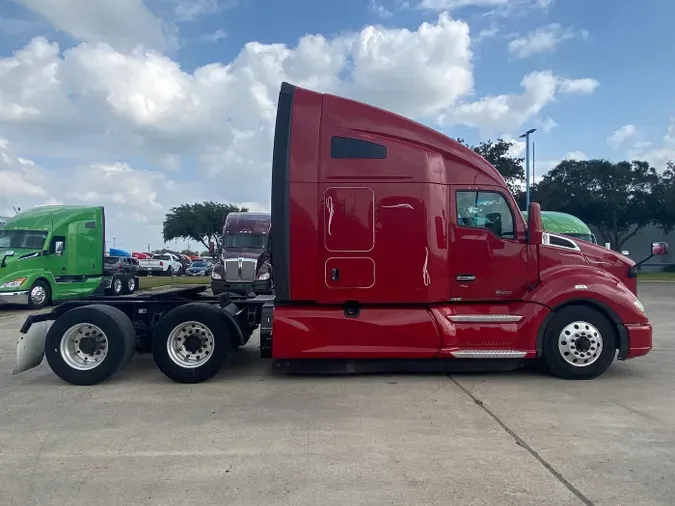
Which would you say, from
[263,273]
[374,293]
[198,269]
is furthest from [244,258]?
[198,269]

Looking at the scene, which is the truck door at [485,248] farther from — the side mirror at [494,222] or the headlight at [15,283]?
the headlight at [15,283]

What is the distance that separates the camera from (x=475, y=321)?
7.45 meters

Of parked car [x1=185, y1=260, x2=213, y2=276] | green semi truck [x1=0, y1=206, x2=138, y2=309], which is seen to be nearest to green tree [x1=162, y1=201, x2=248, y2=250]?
parked car [x1=185, y1=260, x2=213, y2=276]

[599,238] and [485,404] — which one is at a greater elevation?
[599,238]

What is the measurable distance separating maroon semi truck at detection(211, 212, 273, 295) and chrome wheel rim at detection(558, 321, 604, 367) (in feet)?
39.0

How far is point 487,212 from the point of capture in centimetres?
775

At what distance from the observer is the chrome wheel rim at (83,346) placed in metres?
7.50

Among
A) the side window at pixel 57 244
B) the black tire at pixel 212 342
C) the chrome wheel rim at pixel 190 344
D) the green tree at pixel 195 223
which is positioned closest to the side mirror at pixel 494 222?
the black tire at pixel 212 342

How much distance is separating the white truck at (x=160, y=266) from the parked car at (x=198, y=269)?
977 mm

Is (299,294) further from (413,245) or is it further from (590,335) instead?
(590,335)

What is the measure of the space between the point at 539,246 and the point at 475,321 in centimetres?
139

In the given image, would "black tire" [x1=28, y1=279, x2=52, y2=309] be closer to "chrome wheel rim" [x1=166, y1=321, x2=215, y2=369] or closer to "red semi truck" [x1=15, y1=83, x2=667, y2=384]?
"red semi truck" [x1=15, y1=83, x2=667, y2=384]

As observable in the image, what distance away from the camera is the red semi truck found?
7.38 meters

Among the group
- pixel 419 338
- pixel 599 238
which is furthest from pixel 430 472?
pixel 599 238
